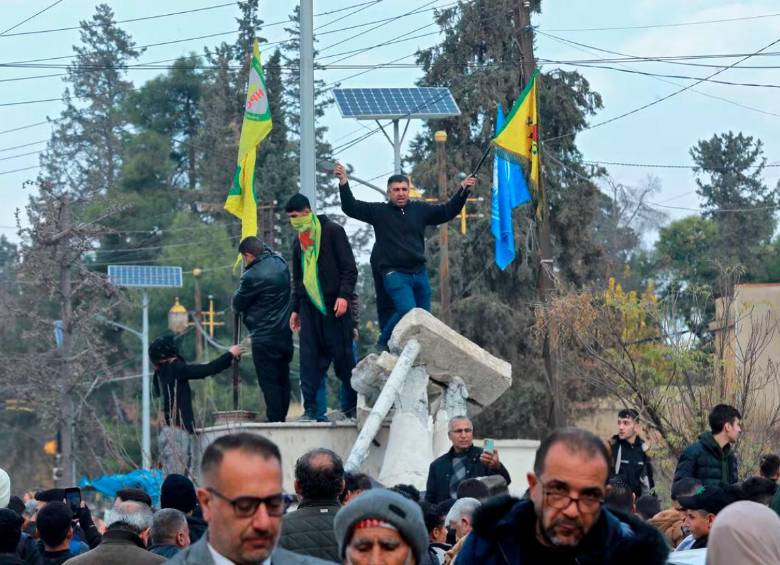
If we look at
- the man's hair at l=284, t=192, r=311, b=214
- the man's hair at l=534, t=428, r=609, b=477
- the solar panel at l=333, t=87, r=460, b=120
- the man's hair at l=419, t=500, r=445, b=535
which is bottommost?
the man's hair at l=419, t=500, r=445, b=535

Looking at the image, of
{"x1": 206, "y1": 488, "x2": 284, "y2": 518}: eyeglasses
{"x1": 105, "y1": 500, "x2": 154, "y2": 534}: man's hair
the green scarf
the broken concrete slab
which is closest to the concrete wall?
the broken concrete slab

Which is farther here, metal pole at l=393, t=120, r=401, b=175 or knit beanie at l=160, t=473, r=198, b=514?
metal pole at l=393, t=120, r=401, b=175

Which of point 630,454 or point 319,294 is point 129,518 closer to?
point 630,454

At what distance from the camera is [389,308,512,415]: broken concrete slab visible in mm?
15633

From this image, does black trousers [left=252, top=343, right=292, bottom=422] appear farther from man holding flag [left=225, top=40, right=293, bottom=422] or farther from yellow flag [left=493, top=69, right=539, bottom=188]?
yellow flag [left=493, top=69, right=539, bottom=188]

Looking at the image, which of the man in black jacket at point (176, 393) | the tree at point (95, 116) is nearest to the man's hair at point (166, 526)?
the man in black jacket at point (176, 393)

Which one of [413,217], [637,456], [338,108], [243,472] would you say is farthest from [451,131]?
[243,472]

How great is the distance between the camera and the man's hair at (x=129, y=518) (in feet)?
26.2

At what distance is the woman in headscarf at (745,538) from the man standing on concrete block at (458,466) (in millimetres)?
6321

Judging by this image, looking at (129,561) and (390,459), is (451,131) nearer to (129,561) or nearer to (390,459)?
(390,459)

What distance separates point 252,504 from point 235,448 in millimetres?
211

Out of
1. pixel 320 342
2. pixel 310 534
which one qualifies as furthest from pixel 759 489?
pixel 320 342

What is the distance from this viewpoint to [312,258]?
15656mm

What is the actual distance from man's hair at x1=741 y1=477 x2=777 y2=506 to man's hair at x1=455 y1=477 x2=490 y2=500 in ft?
5.10
